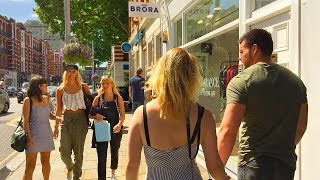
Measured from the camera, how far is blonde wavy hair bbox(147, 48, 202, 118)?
2166mm

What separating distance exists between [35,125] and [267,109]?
136 inches

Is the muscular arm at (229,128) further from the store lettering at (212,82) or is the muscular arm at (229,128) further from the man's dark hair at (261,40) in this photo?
the store lettering at (212,82)

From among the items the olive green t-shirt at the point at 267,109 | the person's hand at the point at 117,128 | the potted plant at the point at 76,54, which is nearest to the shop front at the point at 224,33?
the olive green t-shirt at the point at 267,109

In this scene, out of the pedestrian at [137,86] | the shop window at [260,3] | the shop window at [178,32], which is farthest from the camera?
the pedestrian at [137,86]

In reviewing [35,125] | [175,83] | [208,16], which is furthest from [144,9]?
[175,83]

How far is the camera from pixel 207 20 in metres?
7.91

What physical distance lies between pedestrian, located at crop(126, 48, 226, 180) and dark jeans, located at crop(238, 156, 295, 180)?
40cm

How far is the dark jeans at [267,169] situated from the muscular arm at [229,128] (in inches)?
8.6

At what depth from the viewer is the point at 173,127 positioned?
86.0 inches

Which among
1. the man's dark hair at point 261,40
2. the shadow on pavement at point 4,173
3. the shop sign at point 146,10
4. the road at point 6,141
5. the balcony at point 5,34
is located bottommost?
the road at point 6,141

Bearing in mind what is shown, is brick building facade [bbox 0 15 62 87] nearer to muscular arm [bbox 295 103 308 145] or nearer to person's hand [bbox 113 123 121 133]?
person's hand [bbox 113 123 121 133]

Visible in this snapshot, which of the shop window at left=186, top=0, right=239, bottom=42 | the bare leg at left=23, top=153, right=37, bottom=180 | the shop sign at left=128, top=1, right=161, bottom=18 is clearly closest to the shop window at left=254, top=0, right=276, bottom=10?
the shop window at left=186, top=0, right=239, bottom=42

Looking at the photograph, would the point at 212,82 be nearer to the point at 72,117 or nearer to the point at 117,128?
the point at 117,128

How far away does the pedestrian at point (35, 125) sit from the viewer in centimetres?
494
